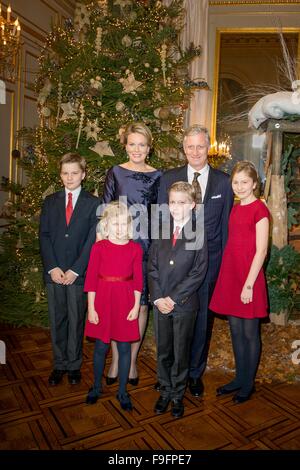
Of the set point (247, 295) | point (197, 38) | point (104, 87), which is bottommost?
point (247, 295)

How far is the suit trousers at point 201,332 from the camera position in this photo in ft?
8.89

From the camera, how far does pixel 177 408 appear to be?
8.06 feet

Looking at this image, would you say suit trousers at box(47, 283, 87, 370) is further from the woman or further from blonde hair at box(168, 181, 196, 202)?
blonde hair at box(168, 181, 196, 202)

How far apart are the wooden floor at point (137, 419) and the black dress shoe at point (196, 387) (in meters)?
0.05

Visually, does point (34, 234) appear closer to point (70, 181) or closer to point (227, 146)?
point (70, 181)

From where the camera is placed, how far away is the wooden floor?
2.17 meters

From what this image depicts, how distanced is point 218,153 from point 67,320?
4329mm

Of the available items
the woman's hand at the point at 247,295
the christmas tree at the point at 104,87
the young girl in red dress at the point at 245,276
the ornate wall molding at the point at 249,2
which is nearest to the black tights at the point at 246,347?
the young girl in red dress at the point at 245,276

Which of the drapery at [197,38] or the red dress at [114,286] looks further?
the drapery at [197,38]

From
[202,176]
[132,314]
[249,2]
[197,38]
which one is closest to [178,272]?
[132,314]

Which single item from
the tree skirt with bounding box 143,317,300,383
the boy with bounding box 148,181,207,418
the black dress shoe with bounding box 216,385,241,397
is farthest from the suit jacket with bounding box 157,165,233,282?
the tree skirt with bounding box 143,317,300,383

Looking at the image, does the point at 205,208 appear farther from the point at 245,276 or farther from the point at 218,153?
the point at 218,153

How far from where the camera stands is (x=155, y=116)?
3738mm

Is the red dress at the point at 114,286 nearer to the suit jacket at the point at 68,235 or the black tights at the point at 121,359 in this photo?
the black tights at the point at 121,359
